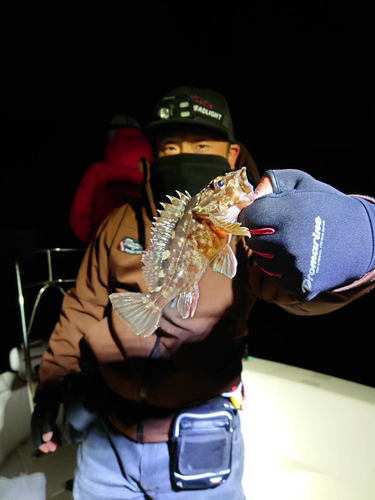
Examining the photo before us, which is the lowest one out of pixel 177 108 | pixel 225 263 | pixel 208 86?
pixel 225 263

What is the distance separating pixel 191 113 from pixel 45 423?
200 cm

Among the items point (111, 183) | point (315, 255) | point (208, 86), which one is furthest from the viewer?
point (208, 86)

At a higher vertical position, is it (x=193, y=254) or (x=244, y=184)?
(x=244, y=184)

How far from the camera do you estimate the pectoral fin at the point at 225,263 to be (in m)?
0.95

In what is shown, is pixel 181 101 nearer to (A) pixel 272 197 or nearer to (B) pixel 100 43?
(A) pixel 272 197

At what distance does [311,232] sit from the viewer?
804 mm

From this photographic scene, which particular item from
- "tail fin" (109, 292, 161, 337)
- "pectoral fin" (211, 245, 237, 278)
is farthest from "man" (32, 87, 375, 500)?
"tail fin" (109, 292, 161, 337)

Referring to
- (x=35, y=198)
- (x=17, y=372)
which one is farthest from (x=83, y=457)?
(x=35, y=198)

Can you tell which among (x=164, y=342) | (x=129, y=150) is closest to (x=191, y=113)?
(x=164, y=342)

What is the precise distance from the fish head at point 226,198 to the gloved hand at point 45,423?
5.23ft

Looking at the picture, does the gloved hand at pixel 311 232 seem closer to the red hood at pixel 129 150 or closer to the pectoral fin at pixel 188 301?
the pectoral fin at pixel 188 301

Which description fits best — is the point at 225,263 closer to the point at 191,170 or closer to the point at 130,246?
the point at 191,170

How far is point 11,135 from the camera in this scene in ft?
30.7

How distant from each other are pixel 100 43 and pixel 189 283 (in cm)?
769
